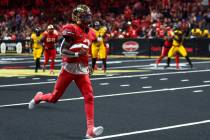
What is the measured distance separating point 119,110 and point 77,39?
342 cm

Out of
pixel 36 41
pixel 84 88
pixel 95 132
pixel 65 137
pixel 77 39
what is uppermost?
pixel 77 39

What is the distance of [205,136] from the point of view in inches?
384

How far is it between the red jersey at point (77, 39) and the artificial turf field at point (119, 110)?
1.12 m

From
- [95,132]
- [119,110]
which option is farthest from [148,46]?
[95,132]

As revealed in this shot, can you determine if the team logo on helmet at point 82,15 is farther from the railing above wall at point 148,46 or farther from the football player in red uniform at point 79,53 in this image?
the railing above wall at point 148,46

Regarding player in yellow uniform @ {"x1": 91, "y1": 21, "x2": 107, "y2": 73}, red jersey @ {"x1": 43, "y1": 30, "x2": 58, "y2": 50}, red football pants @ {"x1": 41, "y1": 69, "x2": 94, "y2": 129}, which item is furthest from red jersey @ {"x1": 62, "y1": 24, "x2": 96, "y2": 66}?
player in yellow uniform @ {"x1": 91, "y1": 21, "x2": 107, "y2": 73}

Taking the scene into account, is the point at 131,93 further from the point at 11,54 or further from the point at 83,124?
the point at 11,54

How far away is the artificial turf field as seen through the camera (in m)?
10.1

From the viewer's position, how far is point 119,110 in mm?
13062

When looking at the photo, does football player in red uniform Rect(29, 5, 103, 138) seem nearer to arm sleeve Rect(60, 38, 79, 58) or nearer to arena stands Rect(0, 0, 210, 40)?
arm sleeve Rect(60, 38, 79, 58)

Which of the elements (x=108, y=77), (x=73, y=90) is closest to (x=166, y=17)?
(x=108, y=77)

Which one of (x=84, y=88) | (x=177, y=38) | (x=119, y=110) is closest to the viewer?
(x=84, y=88)

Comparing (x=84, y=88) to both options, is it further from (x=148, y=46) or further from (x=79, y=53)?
(x=148, y=46)

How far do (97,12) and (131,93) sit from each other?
28.3 m
